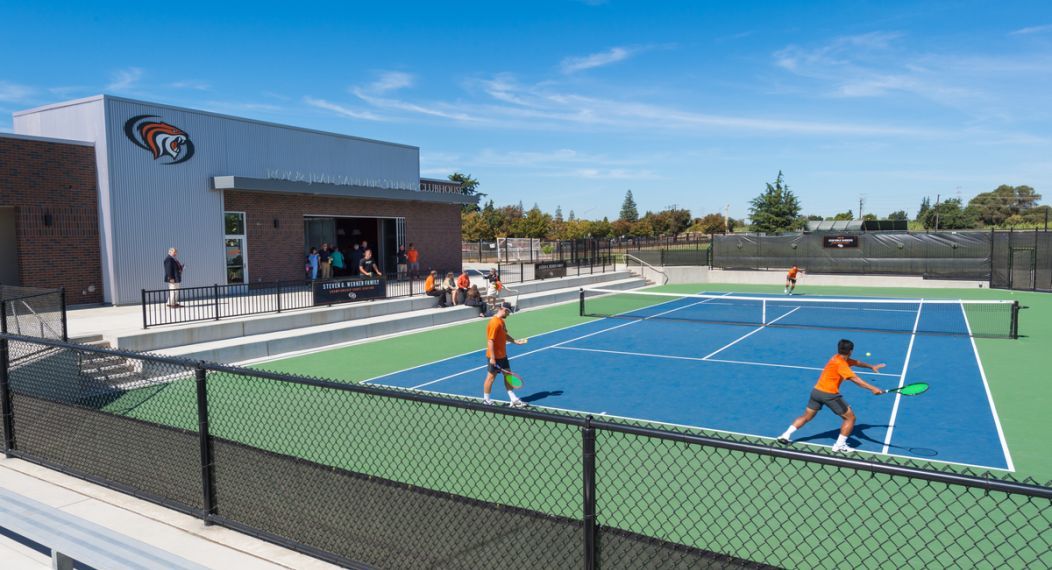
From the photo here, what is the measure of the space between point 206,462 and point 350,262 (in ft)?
87.5

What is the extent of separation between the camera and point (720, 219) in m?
115

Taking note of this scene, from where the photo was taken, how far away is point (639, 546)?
164 inches

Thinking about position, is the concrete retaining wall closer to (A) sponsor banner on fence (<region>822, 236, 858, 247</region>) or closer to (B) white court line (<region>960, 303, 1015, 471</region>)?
(A) sponsor banner on fence (<region>822, 236, 858, 247</region>)

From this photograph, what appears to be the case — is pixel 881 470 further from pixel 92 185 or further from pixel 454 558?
pixel 92 185

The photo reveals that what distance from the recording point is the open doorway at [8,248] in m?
20.8

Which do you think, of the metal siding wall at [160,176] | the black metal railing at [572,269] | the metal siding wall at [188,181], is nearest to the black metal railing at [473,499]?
the metal siding wall at [160,176]

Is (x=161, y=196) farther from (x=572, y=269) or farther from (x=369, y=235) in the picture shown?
(x=572, y=269)

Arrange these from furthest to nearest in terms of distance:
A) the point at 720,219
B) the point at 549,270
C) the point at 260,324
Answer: the point at 720,219 → the point at 549,270 → the point at 260,324

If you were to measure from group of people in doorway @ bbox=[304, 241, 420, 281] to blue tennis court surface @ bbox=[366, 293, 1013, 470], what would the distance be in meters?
9.30

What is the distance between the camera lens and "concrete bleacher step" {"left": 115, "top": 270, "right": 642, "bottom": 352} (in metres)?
15.9

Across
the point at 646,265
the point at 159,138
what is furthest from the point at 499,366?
the point at 646,265

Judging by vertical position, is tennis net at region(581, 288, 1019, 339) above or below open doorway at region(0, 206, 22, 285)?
below

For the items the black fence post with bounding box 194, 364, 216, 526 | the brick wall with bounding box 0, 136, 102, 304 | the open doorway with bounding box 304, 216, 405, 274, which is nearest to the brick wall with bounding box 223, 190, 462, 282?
the open doorway with bounding box 304, 216, 405, 274

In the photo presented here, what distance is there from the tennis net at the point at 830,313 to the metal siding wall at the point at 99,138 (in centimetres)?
1541
